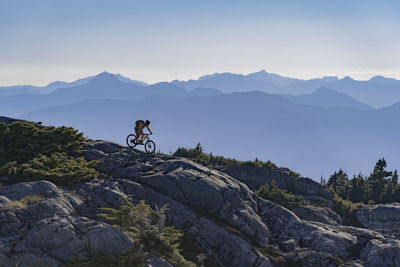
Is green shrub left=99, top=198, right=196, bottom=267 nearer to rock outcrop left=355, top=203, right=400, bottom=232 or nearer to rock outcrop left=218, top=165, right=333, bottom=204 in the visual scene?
rock outcrop left=355, top=203, right=400, bottom=232

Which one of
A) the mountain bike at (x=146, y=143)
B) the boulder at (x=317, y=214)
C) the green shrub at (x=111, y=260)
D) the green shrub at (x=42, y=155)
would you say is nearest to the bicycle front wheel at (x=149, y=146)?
the mountain bike at (x=146, y=143)

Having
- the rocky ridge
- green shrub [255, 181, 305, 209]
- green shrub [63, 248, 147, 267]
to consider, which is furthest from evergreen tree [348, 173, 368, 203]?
green shrub [63, 248, 147, 267]

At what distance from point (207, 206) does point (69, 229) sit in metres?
10.4

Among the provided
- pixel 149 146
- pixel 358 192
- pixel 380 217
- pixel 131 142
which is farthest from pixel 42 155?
pixel 358 192

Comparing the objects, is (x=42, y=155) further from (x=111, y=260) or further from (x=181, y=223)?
(x=111, y=260)

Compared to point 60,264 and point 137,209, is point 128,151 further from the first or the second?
point 60,264

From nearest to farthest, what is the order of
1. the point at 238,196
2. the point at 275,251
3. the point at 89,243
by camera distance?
1. the point at 89,243
2. the point at 275,251
3. the point at 238,196

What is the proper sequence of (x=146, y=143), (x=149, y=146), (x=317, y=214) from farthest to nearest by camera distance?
(x=317, y=214), (x=149, y=146), (x=146, y=143)

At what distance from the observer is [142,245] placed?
17.0 m

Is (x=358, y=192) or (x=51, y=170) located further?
(x=358, y=192)

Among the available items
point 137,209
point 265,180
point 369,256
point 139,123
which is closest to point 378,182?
point 265,180

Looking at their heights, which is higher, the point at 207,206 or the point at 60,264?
the point at 207,206

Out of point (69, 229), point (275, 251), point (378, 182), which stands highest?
point (378, 182)

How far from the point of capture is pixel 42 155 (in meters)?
25.6
